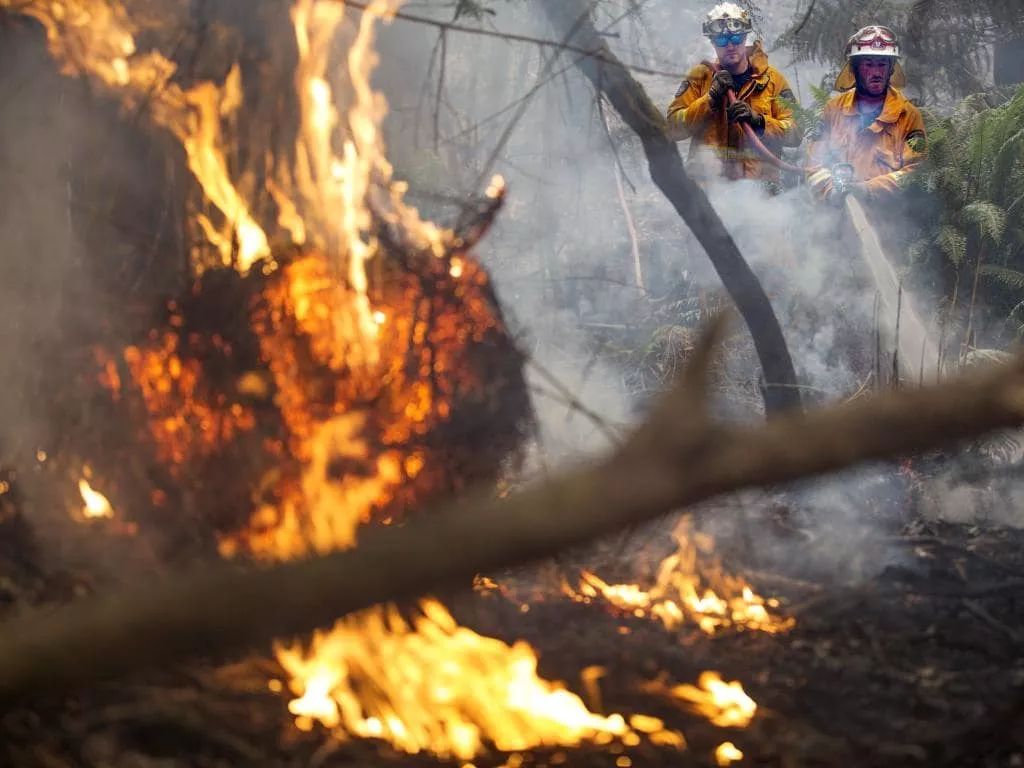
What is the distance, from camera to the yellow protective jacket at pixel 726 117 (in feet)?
21.7

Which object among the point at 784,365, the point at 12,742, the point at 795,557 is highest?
the point at 784,365

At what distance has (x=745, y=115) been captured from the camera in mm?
6699

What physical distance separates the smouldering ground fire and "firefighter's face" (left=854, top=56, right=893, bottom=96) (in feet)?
12.5

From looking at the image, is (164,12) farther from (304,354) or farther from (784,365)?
(784,365)

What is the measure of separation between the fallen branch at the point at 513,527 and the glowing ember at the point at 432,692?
2.46 m

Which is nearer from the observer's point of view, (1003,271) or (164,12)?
(164,12)

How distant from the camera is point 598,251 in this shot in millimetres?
11375

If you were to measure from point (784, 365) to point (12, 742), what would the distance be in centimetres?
531

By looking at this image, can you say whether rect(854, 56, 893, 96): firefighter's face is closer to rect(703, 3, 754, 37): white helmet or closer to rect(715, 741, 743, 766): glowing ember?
rect(703, 3, 754, 37): white helmet

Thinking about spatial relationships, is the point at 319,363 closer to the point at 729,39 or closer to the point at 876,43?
the point at 729,39

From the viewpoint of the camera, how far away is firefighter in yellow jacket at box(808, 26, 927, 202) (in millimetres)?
6867

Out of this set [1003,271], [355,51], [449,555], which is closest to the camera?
[449,555]

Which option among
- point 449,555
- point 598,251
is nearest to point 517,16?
point 598,251

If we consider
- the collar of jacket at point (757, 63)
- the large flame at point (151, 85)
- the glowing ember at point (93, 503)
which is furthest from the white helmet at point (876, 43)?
the glowing ember at point (93, 503)
